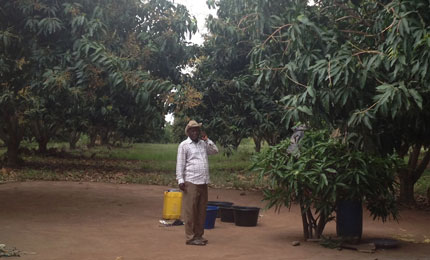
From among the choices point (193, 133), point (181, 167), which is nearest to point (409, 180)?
point (193, 133)

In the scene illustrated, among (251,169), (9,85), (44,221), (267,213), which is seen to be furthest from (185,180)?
(9,85)

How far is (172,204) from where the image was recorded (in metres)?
10.6

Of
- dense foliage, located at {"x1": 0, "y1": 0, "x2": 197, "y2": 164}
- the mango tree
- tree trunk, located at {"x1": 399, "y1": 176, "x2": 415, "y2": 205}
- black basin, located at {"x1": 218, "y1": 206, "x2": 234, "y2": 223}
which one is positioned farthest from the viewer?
tree trunk, located at {"x1": 399, "y1": 176, "x2": 415, "y2": 205}

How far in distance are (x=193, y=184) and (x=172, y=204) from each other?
2185 mm

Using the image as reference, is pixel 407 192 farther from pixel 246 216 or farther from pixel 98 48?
pixel 98 48

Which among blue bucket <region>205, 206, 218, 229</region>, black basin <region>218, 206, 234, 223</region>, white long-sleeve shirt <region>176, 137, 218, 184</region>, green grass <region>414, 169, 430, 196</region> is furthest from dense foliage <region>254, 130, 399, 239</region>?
green grass <region>414, 169, 430, 196</region>

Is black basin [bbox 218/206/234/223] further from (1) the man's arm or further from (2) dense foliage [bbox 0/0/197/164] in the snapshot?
(1) the man's arm

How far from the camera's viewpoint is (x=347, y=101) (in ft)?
23.1

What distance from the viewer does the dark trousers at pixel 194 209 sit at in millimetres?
8484

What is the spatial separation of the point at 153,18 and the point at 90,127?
1150 cm

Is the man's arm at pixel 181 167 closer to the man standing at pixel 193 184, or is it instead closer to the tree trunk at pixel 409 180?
the man standing at pixel 193 184

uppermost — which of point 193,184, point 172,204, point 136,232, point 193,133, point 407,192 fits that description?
point 193,133

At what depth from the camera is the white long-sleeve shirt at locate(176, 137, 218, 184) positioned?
28.1 ft

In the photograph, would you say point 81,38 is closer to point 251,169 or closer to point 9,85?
point 251,169
